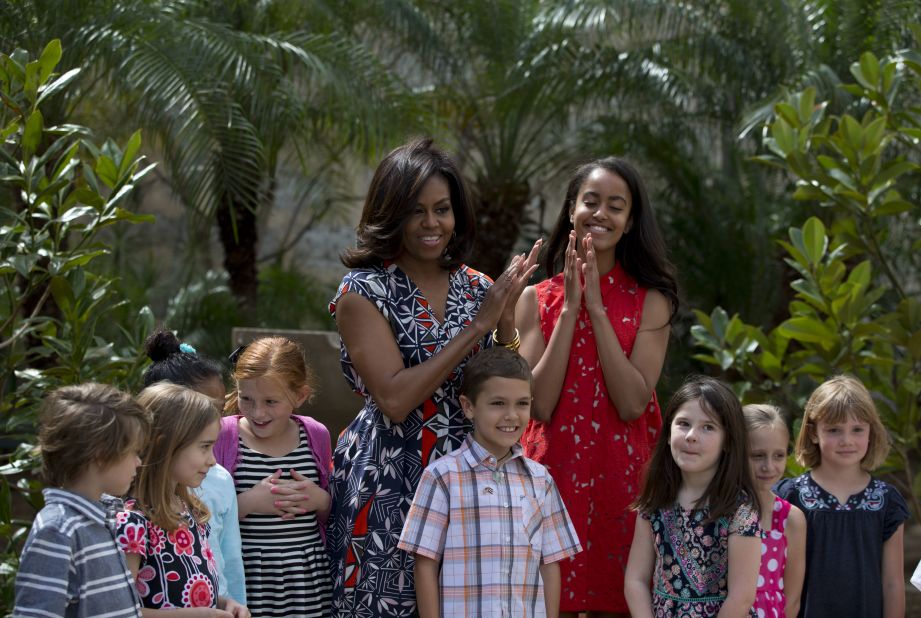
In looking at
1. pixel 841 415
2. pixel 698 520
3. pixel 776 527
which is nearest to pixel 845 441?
pixel 841 415

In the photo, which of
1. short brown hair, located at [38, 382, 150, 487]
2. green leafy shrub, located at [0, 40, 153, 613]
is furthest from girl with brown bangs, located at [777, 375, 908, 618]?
green leafy shrub, located at [0, 40, 153, 613]

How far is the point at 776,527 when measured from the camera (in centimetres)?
367

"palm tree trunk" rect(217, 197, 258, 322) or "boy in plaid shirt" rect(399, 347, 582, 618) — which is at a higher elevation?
"palm tree trunk" rect(217, 197, 258, 322)

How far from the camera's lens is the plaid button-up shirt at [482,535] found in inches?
127

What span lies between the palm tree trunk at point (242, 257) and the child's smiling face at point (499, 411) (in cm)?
696

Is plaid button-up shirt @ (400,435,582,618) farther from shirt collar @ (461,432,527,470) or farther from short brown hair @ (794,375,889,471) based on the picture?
short brown hair @ (794,375,889,471)

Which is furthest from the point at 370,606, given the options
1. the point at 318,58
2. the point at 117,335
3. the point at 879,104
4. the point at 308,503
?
the point at 117,335

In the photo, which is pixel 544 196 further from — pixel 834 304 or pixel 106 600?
pixel 106 600

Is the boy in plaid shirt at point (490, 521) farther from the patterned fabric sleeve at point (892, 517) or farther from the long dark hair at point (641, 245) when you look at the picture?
the patterned fabric sleeve at point (892, 517)

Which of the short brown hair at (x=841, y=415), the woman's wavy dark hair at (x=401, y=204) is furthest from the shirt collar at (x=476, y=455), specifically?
the short brown hair at (x=841, y=415)

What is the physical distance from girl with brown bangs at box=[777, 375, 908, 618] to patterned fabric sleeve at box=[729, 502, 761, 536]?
553 millimetres

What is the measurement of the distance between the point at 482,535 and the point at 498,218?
726cm

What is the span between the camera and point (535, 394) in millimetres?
3621

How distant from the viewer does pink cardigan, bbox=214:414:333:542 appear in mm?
3559
